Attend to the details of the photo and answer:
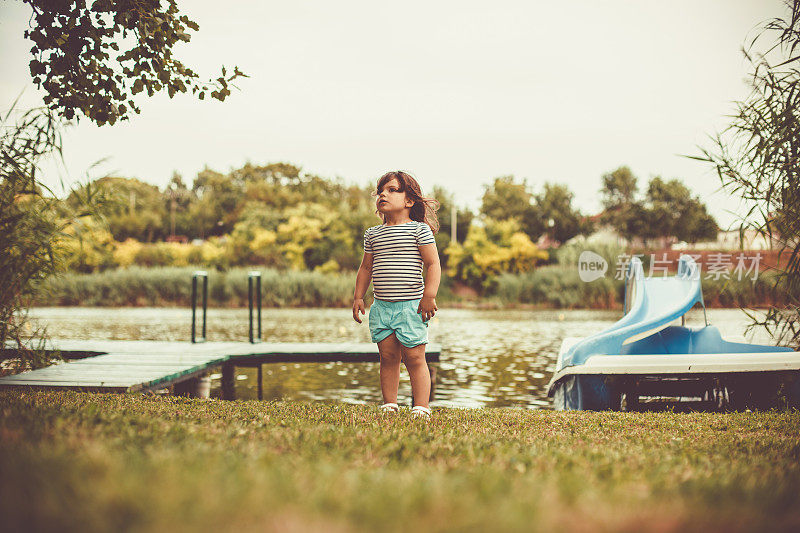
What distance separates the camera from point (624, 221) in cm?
5081

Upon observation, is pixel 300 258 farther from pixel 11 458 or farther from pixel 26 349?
pixel 11 458

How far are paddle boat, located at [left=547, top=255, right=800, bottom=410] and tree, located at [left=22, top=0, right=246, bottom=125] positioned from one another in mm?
4550

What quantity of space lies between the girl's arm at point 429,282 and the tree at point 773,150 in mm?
3068

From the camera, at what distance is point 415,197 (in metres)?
5.22

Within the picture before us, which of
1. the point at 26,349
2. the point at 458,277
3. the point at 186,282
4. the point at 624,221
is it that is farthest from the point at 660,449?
the point at 624,221

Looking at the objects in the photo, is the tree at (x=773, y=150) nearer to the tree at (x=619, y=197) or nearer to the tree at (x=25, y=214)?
the tree at (x=25, y=214)

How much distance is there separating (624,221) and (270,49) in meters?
40.2

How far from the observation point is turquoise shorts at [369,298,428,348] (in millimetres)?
4852

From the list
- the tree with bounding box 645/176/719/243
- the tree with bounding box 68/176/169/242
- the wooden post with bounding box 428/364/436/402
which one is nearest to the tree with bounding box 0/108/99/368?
the wooden post with bounding box 428/364/436/402

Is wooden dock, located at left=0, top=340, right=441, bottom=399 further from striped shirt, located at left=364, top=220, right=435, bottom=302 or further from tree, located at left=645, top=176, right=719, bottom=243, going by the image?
tree, located at left=645, top=176, right=719, bottom=243

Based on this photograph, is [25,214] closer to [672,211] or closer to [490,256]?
[490,256]

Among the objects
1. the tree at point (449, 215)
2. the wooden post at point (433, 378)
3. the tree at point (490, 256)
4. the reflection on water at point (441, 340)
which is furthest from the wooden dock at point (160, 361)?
the tree at point (449, 215)

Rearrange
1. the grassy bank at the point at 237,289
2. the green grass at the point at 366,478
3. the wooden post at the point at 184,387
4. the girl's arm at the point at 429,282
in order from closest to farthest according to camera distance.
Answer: the green grass at the point at 366,478
the girl's arm at the point at 429,282
the wooden post at the point at 184,387
the grassy bank at the point at 237,289

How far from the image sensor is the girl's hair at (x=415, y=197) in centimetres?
517
